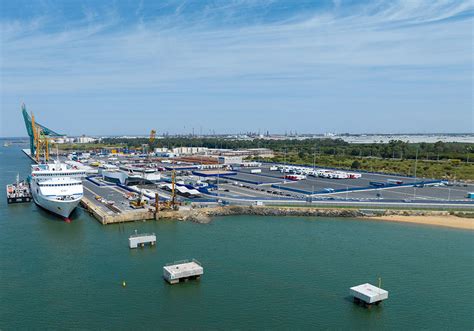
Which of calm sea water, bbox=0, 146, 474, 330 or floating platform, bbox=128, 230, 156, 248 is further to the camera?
floating platform, bbox=128, 230, 156, 248

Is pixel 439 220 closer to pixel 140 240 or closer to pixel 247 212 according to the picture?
pixel 247 212

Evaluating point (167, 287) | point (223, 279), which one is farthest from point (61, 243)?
point (223, 279)

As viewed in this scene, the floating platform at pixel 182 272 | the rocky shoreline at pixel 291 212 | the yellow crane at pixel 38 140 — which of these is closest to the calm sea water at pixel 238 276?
the floating platform at pixel 182 272

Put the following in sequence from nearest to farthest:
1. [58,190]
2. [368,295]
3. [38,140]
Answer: [368,295]
[58,190]
[38,140]

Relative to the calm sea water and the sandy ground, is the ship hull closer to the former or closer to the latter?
the calm sea water

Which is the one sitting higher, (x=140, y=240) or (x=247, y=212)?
(x=247, y=212)

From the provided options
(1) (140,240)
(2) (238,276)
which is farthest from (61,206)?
(2) (238,276)

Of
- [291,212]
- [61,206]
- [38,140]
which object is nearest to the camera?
[61,206]

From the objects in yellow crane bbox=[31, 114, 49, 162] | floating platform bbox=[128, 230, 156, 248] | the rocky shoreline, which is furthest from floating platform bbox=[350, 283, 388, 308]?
yellow crane bbox=[31, 114, 49, 162]
